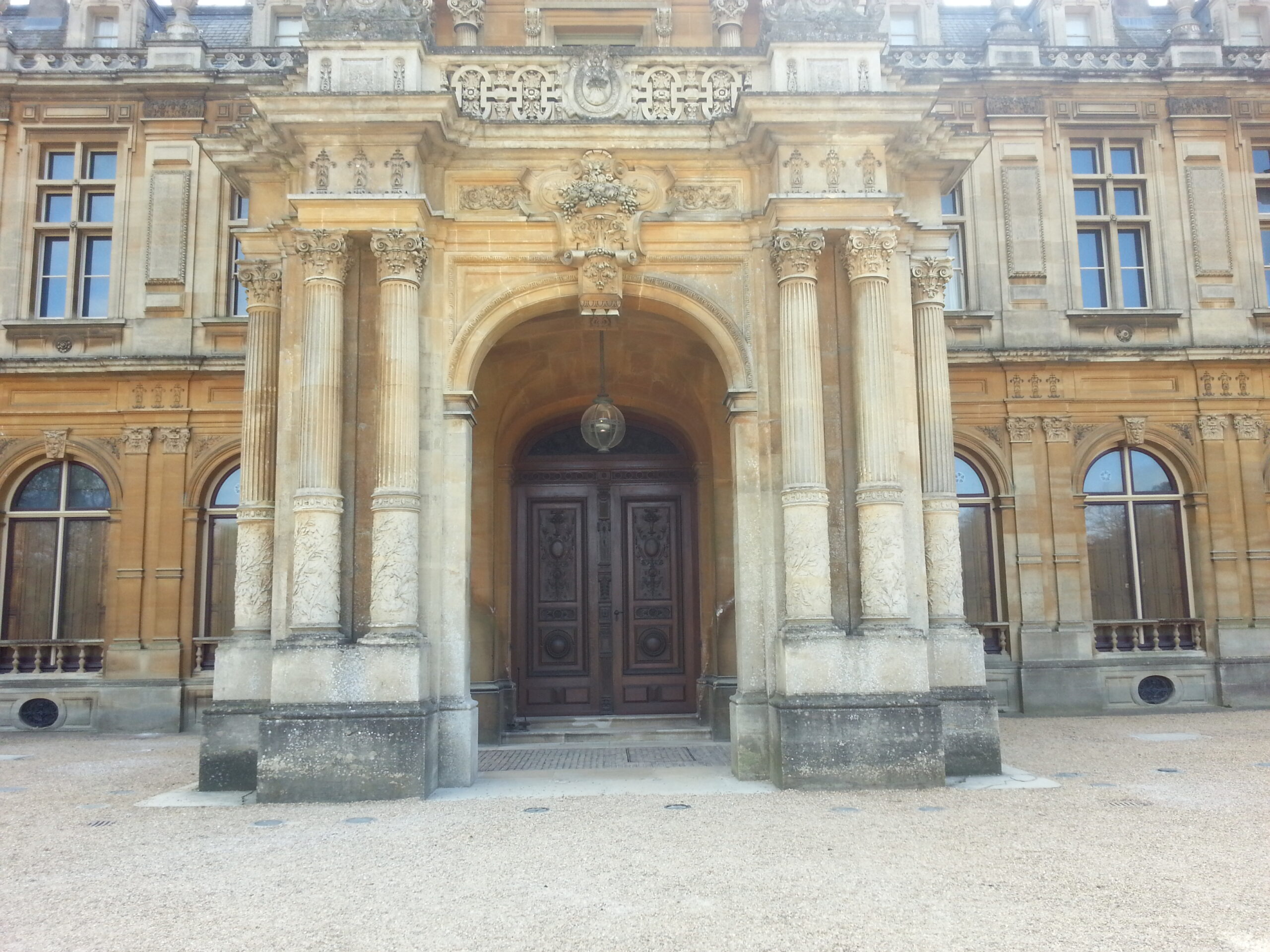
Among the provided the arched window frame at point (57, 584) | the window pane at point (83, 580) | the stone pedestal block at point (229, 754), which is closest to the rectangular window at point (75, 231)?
the arched window frame at point (57, 584)

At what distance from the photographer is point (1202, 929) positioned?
474 cm

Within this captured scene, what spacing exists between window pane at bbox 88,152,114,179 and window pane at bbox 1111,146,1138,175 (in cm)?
1526

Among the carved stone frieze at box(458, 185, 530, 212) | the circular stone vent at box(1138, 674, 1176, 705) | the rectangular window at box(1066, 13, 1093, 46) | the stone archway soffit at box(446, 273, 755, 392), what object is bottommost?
the circular stone vent at box(1138, 674, 1176, 705)

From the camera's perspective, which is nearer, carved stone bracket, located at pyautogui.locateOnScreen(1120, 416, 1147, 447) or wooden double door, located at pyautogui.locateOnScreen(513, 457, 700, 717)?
wooden double door, located at pyautogui.locateOnScreen(513, 457, 700, 717)

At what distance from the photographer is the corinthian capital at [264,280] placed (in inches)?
389

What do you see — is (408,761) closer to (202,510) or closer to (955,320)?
(202,510)

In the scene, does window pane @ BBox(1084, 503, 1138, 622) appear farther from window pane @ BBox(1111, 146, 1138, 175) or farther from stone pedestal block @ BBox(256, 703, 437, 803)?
stone pedestal block @ BBox(256, 703, 437, 803)

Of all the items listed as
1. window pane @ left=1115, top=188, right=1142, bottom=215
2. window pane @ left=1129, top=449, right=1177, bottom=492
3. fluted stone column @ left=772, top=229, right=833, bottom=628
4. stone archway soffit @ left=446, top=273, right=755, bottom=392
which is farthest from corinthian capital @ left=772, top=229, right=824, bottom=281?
window pane @ left=1115, top=188, right=1142, bottom=215

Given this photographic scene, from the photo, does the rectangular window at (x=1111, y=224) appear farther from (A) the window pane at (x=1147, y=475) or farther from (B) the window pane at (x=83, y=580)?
(B) the window pane at (x=83, y=580)

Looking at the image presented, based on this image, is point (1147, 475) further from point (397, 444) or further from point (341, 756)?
point (341, 756)

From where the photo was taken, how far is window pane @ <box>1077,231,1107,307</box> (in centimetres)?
1623

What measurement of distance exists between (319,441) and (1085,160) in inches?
517

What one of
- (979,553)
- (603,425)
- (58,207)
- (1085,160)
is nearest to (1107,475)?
(979,553)

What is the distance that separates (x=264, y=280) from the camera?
32.5 ft
